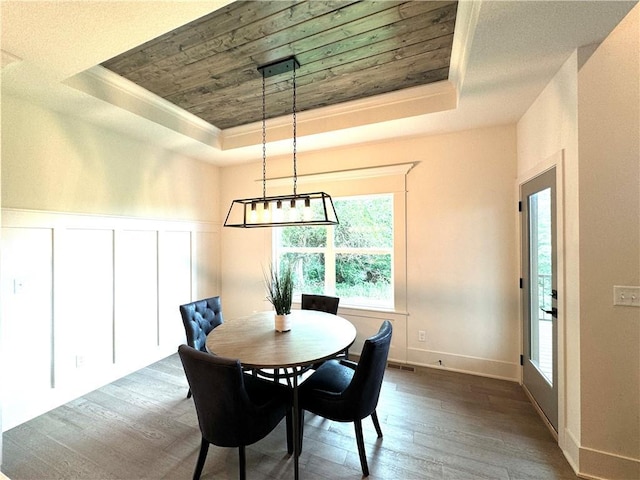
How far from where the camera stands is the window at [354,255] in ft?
11.1

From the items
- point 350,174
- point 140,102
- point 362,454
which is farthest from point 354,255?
point 140,102

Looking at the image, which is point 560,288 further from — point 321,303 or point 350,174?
point 350,174

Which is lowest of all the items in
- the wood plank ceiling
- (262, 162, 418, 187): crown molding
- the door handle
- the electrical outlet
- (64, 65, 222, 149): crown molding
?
the electrical outlet

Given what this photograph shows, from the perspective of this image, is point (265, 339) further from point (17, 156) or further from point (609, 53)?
point (609, 53)

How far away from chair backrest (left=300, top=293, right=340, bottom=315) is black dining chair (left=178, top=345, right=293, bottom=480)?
1327mm

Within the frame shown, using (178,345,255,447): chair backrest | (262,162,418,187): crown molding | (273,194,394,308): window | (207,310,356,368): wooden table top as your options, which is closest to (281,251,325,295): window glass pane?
(273,194,394,308): window

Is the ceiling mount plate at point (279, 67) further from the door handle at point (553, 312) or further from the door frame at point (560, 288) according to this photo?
the door handle at point (553, 312)

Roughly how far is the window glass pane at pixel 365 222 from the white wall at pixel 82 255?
210 cm

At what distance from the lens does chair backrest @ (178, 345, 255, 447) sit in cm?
140

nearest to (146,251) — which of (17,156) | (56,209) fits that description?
(56,209)

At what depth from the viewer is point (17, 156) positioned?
86.6 inches

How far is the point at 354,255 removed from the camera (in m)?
3.53

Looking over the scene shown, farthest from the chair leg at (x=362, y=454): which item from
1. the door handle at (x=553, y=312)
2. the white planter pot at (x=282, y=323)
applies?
the door handle at (x=553, y=312)

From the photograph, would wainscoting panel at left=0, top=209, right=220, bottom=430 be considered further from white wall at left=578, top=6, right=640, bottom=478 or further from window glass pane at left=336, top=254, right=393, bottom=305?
white wall at left=578, top=6, right=640, bottom=478
